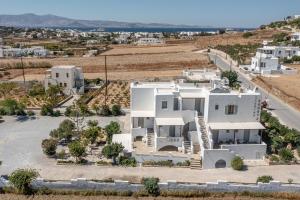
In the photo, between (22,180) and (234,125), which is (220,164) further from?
(22,180)

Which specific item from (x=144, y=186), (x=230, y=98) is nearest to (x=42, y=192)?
(x=144, y=186)

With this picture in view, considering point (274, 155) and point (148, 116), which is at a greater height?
point (148, 116)

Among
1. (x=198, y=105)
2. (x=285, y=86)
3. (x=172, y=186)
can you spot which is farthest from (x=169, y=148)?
(x=285, y=86)

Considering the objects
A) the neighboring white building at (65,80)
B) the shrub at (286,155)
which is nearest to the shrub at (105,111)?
the neighboring white building at (65,80)

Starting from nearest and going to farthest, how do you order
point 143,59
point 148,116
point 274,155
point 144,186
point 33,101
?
point 144,186 < point 274,155 < point 148,116 < point 33,101 < point 143,59

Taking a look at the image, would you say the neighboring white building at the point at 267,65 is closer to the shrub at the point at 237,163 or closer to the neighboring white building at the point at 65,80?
the neighboring white building at the point at 65,80

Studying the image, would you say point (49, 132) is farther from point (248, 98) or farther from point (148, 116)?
point (248, 98)

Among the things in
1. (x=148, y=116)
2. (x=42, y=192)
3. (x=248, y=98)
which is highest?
(x=248, y=98)

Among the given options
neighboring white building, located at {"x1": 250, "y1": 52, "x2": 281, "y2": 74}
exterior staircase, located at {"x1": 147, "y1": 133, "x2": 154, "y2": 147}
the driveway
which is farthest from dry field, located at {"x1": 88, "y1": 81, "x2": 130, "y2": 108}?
neighboring white building, located at {"x1": 250, "y1": 52, "x2": 281, "y2": 74}
